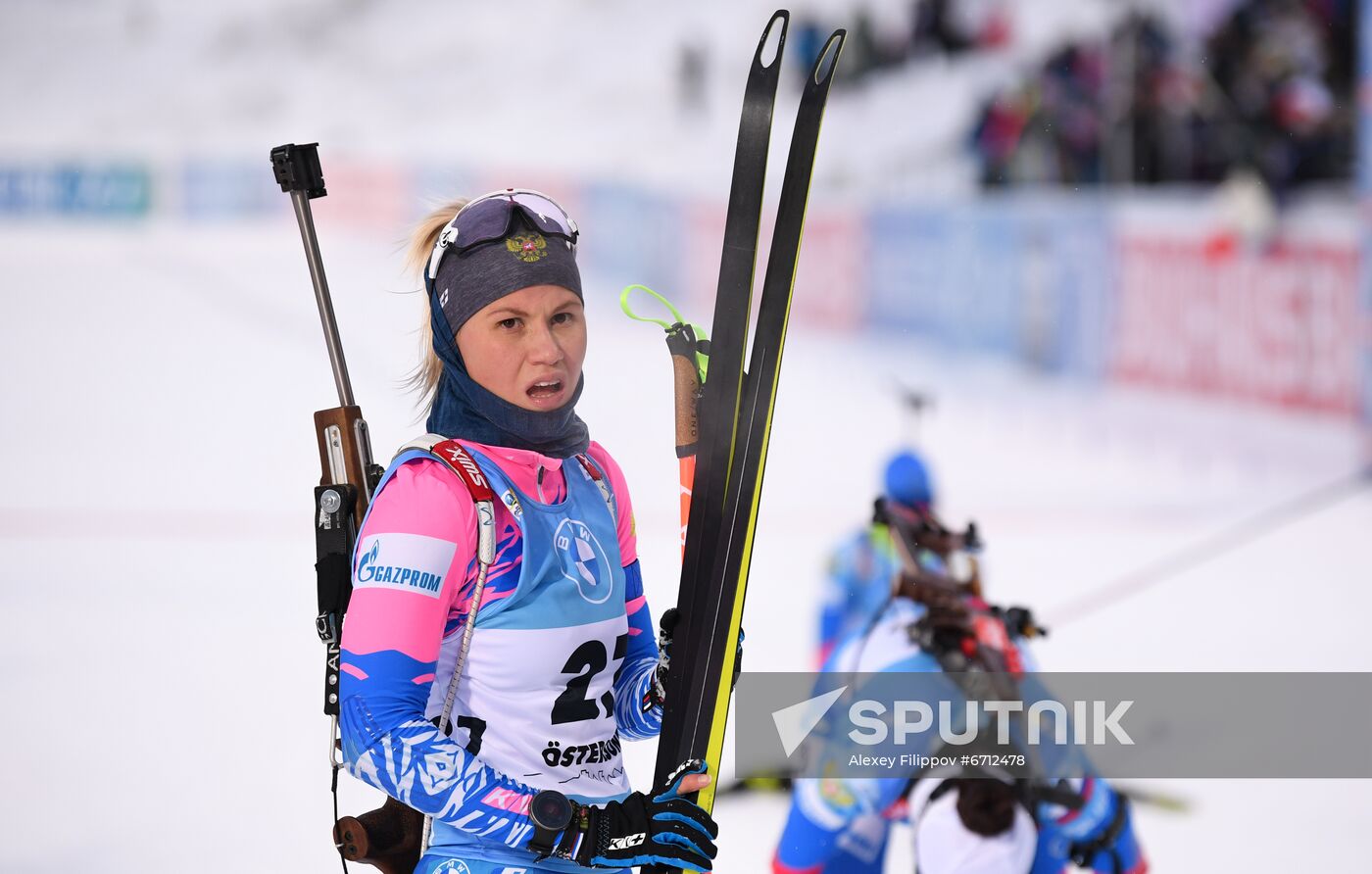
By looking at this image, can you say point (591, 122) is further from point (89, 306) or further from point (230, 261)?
point (89, 306)

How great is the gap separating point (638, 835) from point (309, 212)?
1008mm

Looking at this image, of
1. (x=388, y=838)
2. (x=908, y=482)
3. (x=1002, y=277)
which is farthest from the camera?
(x=1002, y=277)

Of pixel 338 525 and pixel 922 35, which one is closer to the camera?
pixel 338 525

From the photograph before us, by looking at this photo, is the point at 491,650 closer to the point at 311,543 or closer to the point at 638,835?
the point at 638,835

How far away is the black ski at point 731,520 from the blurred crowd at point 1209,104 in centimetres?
976

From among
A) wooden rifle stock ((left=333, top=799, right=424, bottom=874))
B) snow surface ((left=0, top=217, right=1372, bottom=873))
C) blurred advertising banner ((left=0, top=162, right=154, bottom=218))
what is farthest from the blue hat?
blurred advertising banner ((left=0, top=162, right=154, bottom=218))

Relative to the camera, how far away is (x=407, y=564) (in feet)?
5.82

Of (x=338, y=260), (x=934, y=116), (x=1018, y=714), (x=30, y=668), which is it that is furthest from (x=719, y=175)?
(x=1018, y=714)

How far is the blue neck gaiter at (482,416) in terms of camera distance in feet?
6.28

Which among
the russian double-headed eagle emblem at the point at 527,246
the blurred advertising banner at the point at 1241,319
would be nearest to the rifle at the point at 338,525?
the russian double-headed eagle emblem at the point at 527,246

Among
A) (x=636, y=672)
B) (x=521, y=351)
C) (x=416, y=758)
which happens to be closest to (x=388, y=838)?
(x=416, y=758)

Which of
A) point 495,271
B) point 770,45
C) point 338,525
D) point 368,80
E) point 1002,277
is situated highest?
point 368,80

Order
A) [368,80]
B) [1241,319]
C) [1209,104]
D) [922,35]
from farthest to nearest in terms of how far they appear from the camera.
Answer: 1. [368,80]
2. [922,35]
3. [1209,104]
4. [1241,319]

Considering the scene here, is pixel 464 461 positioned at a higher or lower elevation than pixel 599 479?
lower
